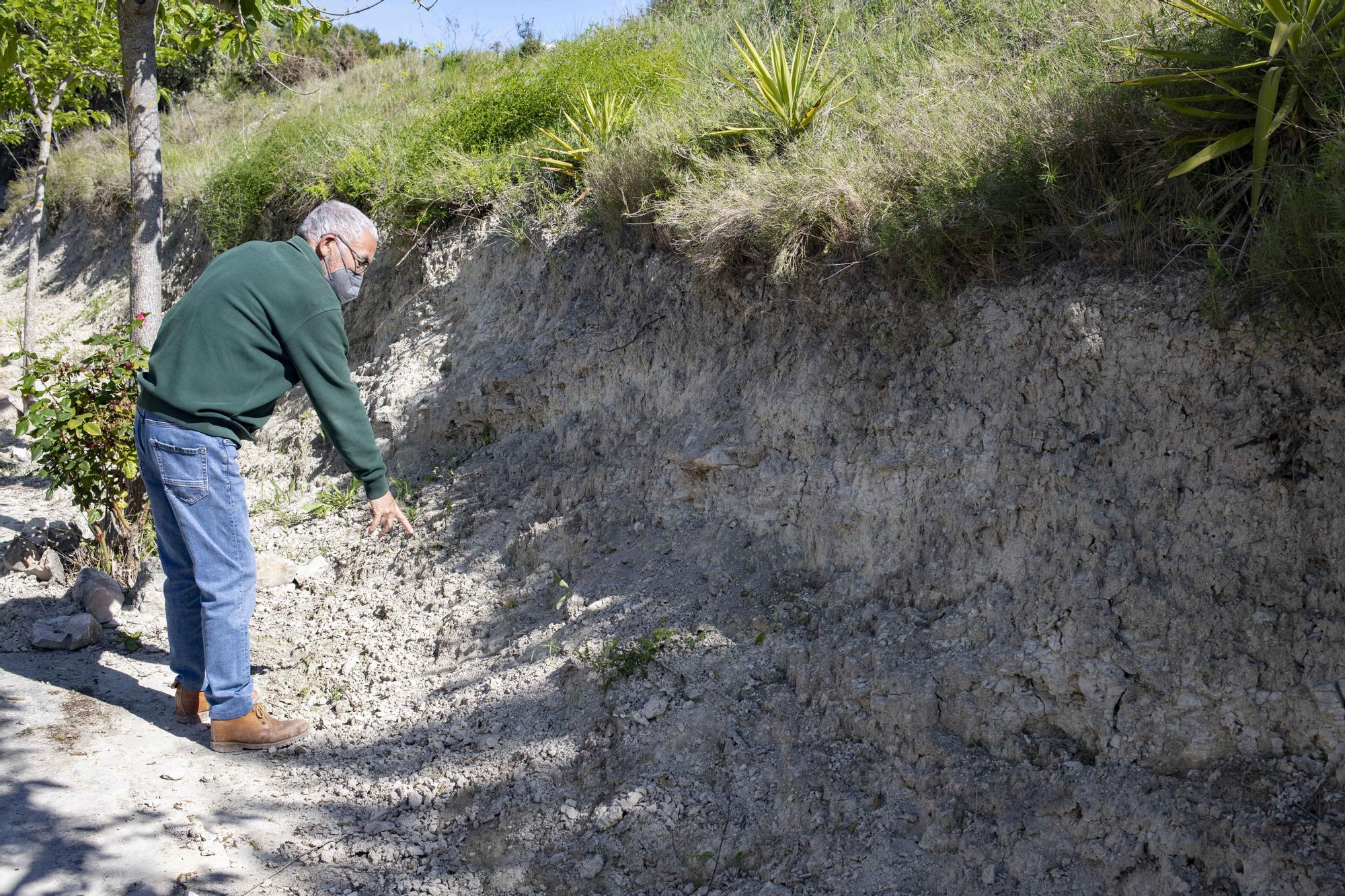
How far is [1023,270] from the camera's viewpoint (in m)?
3.74

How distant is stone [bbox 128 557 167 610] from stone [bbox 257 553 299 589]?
52 centimetres

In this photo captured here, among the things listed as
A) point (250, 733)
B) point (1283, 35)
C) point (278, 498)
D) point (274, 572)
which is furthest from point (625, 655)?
point (278, 498)

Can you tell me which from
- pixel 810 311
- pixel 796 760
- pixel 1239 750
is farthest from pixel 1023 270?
pixel 796 760

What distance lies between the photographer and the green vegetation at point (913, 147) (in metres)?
3.15

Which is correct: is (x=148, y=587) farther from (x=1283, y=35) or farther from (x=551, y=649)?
(x=1283, y=35)

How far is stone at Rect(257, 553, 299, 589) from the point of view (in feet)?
17.8

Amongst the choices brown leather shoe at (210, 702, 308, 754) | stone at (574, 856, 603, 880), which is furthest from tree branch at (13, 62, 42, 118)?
stone at (574, 856, 603, 880)

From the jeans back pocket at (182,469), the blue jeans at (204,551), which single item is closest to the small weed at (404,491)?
the blue jeans at (204,551)

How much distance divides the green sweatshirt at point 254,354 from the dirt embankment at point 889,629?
4.29 feet

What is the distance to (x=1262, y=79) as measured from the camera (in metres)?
3.25

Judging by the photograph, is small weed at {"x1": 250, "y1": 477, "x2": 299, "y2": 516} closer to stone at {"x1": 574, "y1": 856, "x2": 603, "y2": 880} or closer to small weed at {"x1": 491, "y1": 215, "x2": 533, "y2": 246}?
small weed at {"x1": 491, "y1": 215, "x2": 533, "y2": 246}

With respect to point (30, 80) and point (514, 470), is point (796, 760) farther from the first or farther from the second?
point (30, 80)

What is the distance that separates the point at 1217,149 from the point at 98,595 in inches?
226

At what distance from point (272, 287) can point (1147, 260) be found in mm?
3344
